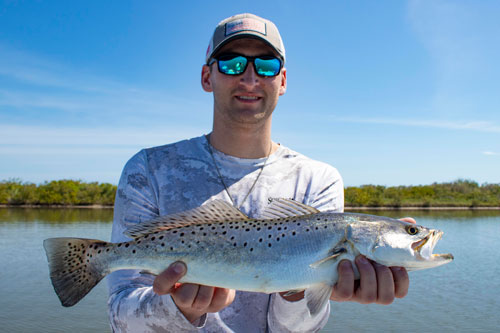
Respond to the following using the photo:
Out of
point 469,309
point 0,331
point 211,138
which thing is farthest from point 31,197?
point 211,138

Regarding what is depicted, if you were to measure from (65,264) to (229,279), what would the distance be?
4.25 ft

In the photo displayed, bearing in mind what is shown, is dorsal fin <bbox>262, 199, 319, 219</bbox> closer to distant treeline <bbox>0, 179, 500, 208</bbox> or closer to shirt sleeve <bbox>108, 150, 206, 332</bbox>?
shirt sleeve <bbox>108, 150, 206, 332</bbox>

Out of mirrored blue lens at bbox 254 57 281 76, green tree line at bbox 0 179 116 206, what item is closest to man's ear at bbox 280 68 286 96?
mirrored blue lens at bbox 254 57 281 76

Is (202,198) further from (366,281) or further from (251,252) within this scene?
(366,281)

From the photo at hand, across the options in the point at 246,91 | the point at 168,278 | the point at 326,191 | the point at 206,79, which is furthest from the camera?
the point at 206,79

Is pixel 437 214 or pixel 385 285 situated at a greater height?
pixel 385 285

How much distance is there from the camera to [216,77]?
13.0 feet

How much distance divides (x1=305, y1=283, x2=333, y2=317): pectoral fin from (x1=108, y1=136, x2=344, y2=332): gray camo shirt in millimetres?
276

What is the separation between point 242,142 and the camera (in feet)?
13.2

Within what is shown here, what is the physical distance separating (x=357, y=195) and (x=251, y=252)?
70.1 metres

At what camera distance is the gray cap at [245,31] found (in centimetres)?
386

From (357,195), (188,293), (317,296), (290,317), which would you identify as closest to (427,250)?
(317,296)

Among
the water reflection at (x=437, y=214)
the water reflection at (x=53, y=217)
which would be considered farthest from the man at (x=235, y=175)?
the water reflection at (x=437, y=214)

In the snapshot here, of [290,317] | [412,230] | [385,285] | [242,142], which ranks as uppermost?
[242,142]
